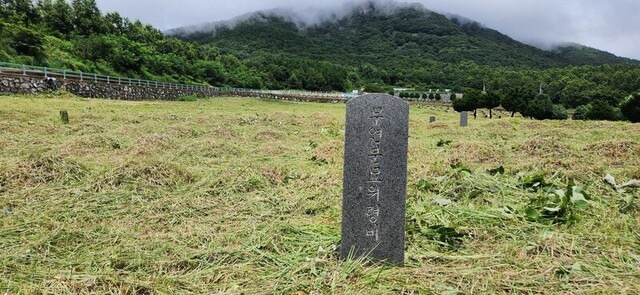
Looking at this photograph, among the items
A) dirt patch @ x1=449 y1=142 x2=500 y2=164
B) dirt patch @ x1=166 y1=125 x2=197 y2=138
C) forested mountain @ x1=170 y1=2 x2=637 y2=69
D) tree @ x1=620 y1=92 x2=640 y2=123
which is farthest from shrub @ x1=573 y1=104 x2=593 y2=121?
forested mountain @ x1=170 y1=2 x2=637 y2=69

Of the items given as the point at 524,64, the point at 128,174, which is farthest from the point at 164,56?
the point at 524,64

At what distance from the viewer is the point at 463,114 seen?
67.6 feet

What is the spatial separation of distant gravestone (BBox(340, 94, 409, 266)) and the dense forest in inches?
1228

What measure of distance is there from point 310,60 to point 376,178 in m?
125

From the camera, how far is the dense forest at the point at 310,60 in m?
38.7

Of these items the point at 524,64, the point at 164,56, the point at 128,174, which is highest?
the point at 524,64

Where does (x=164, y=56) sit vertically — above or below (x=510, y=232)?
above

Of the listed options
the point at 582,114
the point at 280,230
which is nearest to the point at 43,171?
the point at 280,230

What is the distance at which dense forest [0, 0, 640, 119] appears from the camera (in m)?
38.7

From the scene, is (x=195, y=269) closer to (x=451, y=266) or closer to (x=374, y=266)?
(x=374, y=266)

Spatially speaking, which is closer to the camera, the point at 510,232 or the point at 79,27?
the point at 510,232

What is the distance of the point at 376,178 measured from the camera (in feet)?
11.2

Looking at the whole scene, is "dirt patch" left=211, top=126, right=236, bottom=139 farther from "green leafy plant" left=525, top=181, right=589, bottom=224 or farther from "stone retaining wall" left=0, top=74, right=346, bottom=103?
"stone retaining wall" left=0, top=74, right=346, bottom=103

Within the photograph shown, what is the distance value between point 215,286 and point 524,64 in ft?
540
